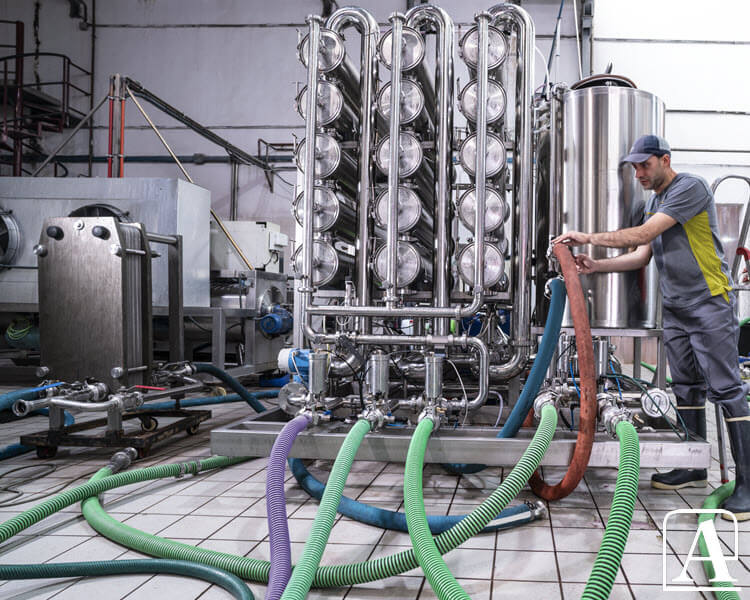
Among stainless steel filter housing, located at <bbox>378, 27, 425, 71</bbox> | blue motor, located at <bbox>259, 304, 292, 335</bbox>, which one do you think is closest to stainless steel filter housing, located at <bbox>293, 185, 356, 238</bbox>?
stainless steel filter housing, located at <bbox>378, 27, 425, 71</bbox>

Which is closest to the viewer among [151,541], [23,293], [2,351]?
[151,541]

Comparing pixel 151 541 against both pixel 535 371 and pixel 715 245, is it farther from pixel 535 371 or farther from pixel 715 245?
pixel 715 245

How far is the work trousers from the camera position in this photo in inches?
85.2

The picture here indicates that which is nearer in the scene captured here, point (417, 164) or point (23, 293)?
point (417, 164)

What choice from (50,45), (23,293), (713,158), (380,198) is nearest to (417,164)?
(380,198)

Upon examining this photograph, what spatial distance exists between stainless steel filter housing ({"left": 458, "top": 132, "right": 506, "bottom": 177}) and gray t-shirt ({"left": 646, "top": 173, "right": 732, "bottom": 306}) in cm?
72

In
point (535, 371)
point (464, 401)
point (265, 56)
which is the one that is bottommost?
point (464, 401)

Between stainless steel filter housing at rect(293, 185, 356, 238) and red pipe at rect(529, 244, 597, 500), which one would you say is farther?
stainless steel filter housing at rect(293, 185, 356, 238)

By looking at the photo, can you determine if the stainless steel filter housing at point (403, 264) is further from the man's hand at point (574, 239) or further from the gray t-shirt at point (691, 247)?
the gray t-shirt at point (691, 247)

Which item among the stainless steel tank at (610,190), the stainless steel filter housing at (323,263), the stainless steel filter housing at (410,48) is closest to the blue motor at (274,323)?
the stainless steel filter housing at (323,263)

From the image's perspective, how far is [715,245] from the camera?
227cm

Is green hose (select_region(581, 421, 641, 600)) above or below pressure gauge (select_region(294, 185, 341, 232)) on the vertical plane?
below

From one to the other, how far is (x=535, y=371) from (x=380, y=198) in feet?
3.59

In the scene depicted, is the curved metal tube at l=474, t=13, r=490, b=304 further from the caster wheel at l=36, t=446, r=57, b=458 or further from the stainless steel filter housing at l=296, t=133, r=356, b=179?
the caster wheel at l=36, t=446, r=57, b=458
